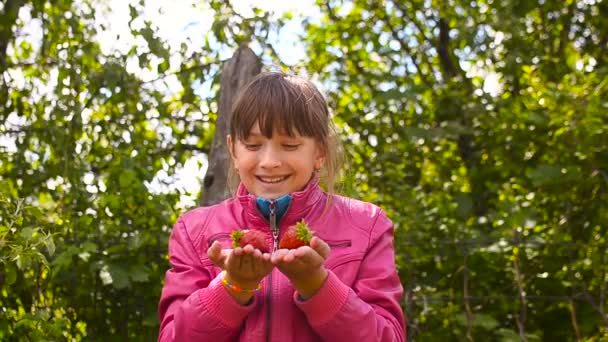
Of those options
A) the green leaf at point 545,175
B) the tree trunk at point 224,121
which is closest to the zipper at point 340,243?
the tree trunk at point 224,121

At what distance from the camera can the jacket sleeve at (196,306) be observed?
203 centimetres

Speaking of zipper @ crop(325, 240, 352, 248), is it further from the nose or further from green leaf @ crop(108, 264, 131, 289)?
green leaf @ crop(108, 264, 131, 289)

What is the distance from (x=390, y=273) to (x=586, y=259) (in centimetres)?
251

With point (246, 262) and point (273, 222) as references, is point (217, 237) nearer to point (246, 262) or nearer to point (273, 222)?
point (273, 222)

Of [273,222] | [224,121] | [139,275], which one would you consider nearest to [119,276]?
[139,275]

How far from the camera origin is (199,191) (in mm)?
4266

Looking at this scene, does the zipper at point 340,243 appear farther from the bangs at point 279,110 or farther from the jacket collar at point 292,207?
the bangs at point 279,110

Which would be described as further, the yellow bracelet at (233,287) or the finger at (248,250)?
the yellow bracelet at (233,287)

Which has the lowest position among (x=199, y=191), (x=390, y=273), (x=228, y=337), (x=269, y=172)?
(x=228, y=337)

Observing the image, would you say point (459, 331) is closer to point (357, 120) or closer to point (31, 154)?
point (357, 120)

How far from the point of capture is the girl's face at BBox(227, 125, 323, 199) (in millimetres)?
2154

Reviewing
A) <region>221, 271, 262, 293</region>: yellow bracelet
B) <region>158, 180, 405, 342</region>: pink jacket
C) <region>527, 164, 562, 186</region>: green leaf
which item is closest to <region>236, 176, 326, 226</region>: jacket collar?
<region>158, 180, 405, 342</region>: pink jacket

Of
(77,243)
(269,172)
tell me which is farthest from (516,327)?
(269,172)

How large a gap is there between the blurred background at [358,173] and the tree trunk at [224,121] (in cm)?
9
